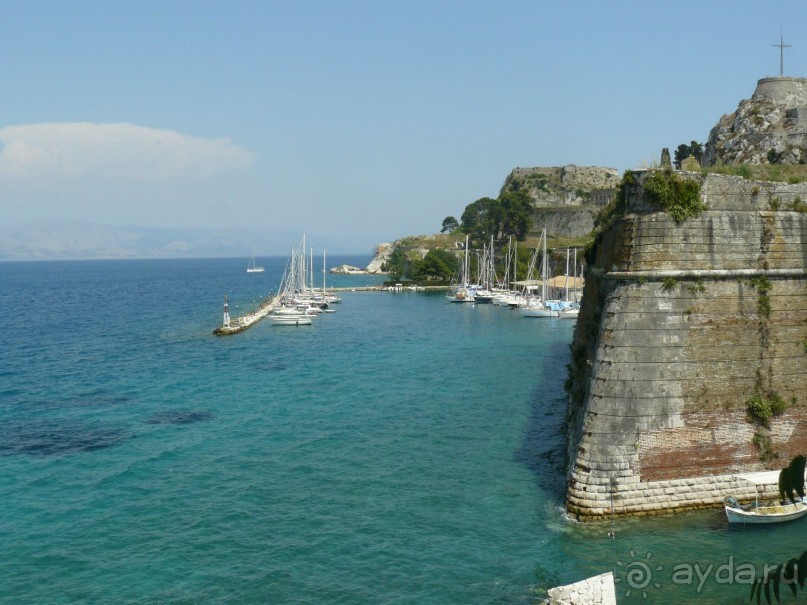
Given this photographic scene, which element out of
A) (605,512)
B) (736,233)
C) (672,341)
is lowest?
(605,512)

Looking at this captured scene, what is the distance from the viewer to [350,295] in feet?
353

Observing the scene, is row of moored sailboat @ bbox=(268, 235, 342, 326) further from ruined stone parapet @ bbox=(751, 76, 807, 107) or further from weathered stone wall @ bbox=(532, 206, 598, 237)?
ruined stone parapet @ bbox=(751, 76, 807, 107)

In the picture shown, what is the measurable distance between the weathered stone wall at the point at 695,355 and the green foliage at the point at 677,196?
24 cm

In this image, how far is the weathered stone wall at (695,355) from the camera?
18000mm

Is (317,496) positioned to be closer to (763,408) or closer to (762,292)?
(763,408)

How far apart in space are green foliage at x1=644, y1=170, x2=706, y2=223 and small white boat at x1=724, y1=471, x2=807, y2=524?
6.88 metres

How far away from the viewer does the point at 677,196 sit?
1838cm

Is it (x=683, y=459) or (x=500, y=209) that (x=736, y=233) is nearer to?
(x=683, y=459)

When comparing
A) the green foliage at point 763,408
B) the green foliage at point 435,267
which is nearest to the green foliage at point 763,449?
the green foliage at point 763,408

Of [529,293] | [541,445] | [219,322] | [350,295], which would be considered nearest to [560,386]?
[541,445]

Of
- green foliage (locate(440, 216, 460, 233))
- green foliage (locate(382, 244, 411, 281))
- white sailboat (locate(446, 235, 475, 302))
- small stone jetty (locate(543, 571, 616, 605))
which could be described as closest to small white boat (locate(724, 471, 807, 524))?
small stone jetty (locate(543, 571, 616, 605))

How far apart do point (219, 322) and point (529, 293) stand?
126 feet

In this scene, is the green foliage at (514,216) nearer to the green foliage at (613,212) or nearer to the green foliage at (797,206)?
the green foliage at (613,212)

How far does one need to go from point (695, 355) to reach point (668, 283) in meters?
2.01
